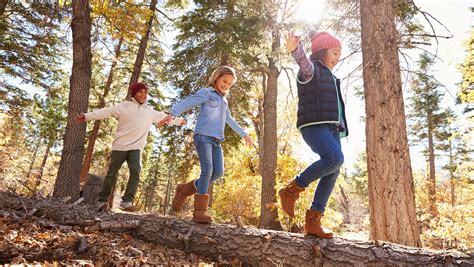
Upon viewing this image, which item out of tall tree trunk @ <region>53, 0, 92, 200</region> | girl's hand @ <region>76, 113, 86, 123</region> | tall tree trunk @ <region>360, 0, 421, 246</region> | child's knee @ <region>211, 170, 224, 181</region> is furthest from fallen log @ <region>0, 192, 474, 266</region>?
tall tree trunk @ <region>53, 0, 92, 200</region>

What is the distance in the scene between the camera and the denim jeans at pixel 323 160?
3133 millimetres

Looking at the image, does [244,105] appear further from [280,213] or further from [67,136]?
[67,136]

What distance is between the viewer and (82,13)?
20.6ft

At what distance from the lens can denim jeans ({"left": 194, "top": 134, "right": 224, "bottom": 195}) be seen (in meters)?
3.81

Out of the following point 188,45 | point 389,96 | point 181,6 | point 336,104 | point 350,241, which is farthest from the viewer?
point 181,6

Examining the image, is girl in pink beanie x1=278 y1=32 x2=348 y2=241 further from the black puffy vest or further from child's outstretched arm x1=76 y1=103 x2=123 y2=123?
child's outstretched arm x1=76 y1=103 x2=123 y2=123

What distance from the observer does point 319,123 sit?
320 cm

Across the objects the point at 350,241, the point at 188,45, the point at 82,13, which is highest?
the point at 188,45

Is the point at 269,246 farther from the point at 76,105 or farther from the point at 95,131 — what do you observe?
the point at 95,131

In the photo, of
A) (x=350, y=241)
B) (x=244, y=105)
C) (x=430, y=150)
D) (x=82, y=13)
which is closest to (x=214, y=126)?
(x=350, y=241)

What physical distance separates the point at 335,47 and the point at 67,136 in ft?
16.3

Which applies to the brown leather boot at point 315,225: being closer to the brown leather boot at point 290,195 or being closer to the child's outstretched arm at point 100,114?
the brown leather boot at point 290,195

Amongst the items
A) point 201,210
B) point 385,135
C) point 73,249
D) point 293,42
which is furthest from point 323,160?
point 73,249

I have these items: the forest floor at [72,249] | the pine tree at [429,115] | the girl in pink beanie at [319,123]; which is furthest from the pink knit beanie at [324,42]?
the pine tree at [429,115]
